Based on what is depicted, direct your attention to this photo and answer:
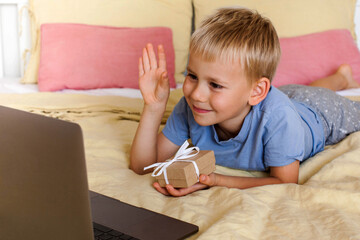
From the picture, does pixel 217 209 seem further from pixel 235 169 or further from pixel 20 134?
pixel 20 134

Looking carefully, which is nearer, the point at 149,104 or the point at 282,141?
the point at 282,141

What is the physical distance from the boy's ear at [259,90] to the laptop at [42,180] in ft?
2.31

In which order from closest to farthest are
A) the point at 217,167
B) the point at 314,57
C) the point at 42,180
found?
1. the point at 42,180
2. the point at 217,167
3. the point at 314,57

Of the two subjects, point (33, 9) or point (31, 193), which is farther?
point (33, 9)

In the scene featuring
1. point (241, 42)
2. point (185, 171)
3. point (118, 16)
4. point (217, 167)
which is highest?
point (241, 42)

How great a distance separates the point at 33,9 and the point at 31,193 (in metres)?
1.96

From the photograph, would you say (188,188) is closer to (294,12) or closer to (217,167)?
(217,167)

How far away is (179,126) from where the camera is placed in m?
1.38

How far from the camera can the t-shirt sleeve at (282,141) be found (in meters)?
1.19

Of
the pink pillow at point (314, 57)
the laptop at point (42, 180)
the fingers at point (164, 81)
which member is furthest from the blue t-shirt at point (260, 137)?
the pink pillow at point (314, 57)

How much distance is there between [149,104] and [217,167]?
266 mm

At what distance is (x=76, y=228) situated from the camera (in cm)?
60

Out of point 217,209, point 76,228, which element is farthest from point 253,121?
point 76,228

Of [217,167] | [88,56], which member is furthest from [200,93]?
[88,56]
